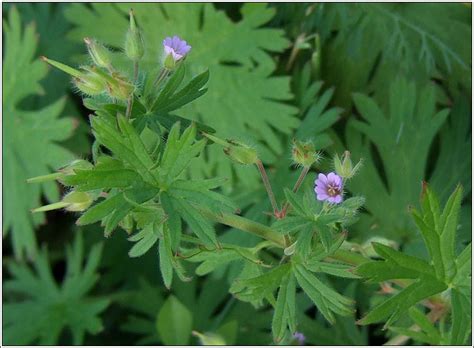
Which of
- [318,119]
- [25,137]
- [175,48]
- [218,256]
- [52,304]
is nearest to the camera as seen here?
[175,48]

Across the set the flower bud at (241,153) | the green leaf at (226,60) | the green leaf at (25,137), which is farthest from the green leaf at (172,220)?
the green leaf at (25,137)

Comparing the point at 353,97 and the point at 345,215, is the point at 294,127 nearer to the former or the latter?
the point at 353,97

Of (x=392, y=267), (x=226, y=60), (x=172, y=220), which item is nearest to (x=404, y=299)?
(x=392, y=267)

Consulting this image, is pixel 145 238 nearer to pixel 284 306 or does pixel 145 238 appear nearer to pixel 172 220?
pixel 172 220

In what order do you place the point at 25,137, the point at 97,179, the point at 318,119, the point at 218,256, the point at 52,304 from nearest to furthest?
the point at 97,179, the point at 218,256, the point at 318,119, the point at 25,137, the point at 52,304

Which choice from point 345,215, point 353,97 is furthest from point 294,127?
point 345,215

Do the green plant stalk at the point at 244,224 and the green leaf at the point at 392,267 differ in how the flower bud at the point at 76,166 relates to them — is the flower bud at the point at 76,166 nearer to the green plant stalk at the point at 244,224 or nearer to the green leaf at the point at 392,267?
the green plant stalk at the point at 244,224
